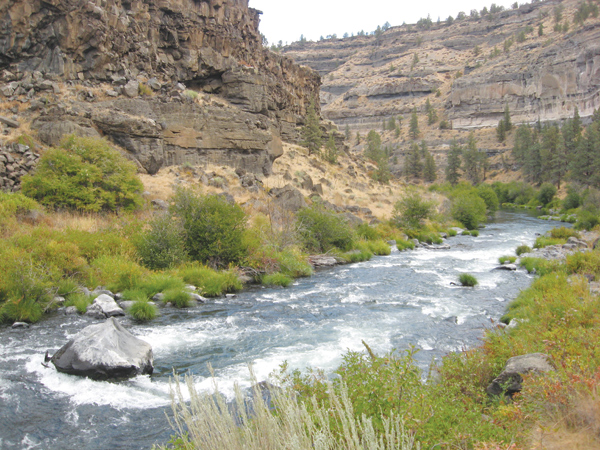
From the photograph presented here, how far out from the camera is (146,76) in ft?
92.8

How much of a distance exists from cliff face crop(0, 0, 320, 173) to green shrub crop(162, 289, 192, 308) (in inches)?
526

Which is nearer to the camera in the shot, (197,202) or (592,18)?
(197,202)

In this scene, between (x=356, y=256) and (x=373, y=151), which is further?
(x=373, y=151)

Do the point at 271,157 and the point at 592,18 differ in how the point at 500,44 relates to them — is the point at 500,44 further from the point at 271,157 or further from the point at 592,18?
the point at 271,157

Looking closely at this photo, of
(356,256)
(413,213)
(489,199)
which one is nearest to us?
(356,256)

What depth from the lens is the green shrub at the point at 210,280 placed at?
1275 cm

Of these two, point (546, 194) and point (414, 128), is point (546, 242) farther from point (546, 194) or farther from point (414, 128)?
point (414, 128)

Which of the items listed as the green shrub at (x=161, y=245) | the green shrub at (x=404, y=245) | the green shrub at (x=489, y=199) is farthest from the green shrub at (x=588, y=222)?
the green shrub at (x=161, y=245)

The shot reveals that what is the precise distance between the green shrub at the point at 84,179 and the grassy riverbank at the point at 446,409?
15.0 meters

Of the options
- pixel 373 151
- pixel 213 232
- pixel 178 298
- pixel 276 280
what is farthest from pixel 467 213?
pixel 373 151

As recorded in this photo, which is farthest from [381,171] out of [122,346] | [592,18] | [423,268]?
[592,18]

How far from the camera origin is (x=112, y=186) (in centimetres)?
1750

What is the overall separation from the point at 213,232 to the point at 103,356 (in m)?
Result: 8.57

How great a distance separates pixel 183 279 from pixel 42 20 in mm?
20514
